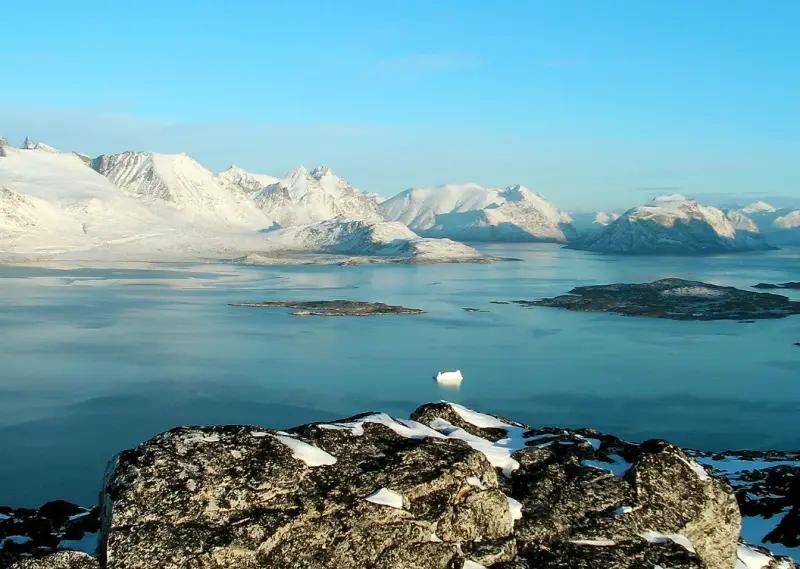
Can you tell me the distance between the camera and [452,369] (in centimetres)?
7275

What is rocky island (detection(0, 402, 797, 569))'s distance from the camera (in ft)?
38.2

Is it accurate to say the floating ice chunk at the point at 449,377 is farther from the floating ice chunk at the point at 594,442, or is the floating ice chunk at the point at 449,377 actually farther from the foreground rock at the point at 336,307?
the floating ice chunk at the point at 594,442

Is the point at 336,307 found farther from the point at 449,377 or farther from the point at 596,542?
the point at 596,542

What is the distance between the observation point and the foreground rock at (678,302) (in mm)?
120812

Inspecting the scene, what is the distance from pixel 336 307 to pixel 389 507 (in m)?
108

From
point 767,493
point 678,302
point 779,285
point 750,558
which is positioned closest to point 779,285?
point 779,285

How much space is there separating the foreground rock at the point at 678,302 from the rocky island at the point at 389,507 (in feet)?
356

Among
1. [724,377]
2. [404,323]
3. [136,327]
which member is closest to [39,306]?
[136,327]

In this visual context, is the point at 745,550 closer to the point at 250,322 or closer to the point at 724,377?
the point at 724,377

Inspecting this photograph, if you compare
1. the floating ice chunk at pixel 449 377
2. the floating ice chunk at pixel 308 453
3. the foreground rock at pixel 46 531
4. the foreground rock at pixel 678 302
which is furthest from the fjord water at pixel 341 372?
the floating ice chunk at pixel 308 453

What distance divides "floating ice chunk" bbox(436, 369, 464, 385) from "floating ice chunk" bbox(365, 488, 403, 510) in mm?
53926

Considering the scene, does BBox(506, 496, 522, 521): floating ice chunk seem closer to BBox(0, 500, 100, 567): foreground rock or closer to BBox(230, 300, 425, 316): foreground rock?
BBox(0, 500, 100, 567): foreground rock

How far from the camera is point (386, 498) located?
495 inches

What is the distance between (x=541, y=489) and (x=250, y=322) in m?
91.9
